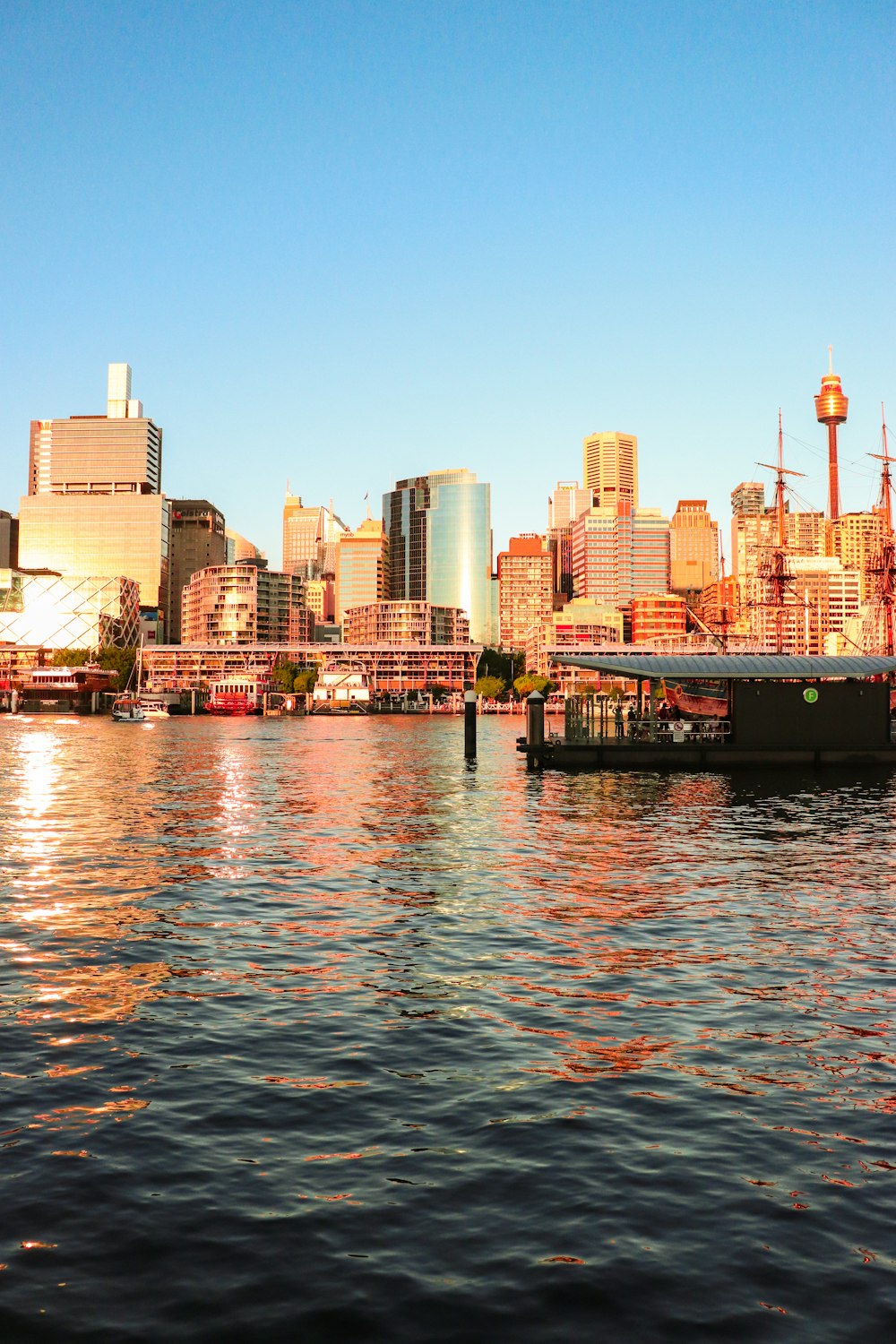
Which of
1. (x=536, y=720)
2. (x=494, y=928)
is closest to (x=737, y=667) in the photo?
(x=536, y=720)

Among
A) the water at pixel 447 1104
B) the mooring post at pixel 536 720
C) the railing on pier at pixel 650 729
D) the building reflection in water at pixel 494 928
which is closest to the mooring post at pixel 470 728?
the mooring post at pixel 536 720

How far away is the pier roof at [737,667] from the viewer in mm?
68000

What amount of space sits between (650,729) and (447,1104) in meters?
58.4

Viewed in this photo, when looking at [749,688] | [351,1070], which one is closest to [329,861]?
[351,1070]

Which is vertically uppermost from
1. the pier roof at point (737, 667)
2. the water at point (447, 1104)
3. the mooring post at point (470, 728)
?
the pier roof at point (737, 667)

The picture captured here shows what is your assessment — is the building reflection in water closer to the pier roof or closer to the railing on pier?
the pier roof

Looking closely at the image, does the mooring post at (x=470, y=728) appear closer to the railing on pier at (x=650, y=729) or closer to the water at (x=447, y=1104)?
the railing on pier at (x=650, y=729)

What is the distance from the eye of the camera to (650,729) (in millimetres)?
70625

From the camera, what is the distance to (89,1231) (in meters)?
10.6

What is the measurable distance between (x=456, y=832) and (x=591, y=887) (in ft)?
42.3

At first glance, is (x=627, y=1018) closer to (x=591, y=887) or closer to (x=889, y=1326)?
(x=889, y=1326)

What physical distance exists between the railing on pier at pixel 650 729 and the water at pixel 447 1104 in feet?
126

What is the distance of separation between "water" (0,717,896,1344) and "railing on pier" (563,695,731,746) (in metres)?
38.3

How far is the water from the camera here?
9.52 meters
